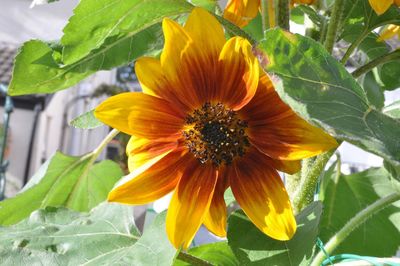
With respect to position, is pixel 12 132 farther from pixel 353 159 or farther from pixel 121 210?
pixel 121 210

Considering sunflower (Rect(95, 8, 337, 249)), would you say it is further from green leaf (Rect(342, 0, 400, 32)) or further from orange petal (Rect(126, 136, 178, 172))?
green leaf (Rect(342, 0, 400, 32))

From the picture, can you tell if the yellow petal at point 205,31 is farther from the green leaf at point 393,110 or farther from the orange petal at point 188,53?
the green leaf at point 393,110

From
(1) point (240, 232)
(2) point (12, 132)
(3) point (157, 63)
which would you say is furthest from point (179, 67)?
(2) point (12, 132)

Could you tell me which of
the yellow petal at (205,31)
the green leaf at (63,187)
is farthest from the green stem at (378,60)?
the green leaf at (63,187)

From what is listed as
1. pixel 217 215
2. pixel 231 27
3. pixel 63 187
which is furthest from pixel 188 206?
pixel 63 187

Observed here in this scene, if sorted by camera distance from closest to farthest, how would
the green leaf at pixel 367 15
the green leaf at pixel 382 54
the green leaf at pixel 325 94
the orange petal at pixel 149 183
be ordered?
the green leaf at pixel 325 94, the orange petal at pixel 149 183, the green leaf at pixel 367 15, the green leaf at pixel 382 54

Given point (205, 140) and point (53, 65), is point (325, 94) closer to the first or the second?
point (205, 140)
